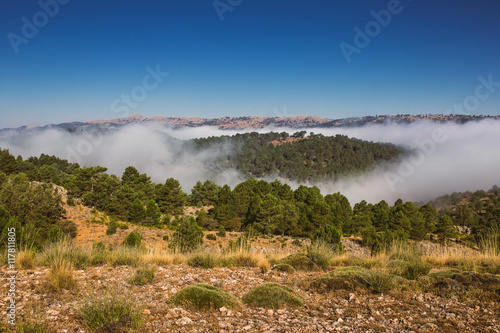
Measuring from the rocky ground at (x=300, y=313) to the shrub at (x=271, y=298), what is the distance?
0.17 meters

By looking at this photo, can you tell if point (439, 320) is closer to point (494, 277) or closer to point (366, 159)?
point (494, 277)

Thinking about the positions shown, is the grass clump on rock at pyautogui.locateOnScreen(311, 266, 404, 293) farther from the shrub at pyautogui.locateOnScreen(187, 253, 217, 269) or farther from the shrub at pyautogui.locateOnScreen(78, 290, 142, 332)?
the shrub at pyautogui.locateOnScreen(78, 290, 142, 332)

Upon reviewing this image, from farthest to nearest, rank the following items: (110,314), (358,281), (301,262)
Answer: (301,262), (358,281), (110,314)

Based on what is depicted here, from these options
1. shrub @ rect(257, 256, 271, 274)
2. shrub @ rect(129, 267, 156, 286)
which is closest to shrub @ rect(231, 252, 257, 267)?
shrub @ rect(257, 256, 271, 274)

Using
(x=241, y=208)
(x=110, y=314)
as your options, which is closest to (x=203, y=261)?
(x=110, y=314)

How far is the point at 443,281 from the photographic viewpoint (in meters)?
5.36

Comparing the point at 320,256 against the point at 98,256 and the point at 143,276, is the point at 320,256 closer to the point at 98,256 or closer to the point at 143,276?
the point at 143,276

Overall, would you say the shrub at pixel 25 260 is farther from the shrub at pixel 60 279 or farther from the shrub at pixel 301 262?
the shrub at pixel 301 262

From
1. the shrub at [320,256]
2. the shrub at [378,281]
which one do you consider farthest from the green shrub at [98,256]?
the shrub at [378,281]

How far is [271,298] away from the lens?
5.03 metres

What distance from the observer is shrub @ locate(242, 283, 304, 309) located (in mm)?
4953

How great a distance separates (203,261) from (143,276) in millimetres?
1980

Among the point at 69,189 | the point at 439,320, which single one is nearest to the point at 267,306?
the point at 439,320

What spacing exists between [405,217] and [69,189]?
6172cm
